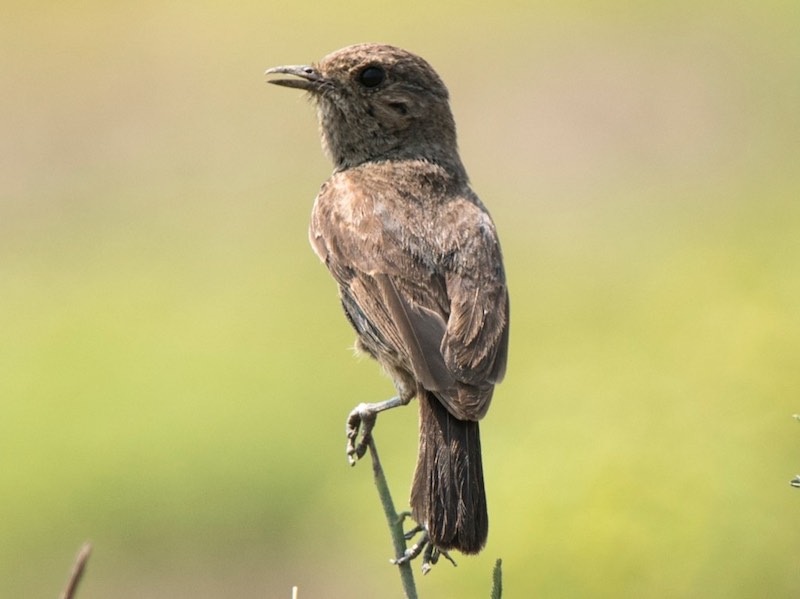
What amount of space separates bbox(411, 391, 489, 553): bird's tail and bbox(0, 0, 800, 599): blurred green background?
2.83 metres

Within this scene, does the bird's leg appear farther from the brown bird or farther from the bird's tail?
the bird's tail

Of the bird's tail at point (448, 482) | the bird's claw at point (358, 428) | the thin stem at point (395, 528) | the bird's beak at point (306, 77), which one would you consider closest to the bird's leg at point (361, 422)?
Answer: the bird's claw at point (358, 428)

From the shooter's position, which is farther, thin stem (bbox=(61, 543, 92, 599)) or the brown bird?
A: the brown bird

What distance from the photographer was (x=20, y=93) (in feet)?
72.7

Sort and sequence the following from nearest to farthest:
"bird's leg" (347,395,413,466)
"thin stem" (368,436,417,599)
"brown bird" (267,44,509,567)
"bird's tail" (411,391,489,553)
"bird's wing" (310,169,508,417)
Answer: "thin stem" (368,436,417,599), "bird's tail" (411,391,489,553), "bird's leg" (347,395,413,466), "brown bird" (267,44,509,567), "bird's wing" (310,169,508,417)

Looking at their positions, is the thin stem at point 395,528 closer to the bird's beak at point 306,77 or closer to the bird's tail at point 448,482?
the bird's tail at point 448,482

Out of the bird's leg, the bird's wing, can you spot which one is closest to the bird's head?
the bird's wing

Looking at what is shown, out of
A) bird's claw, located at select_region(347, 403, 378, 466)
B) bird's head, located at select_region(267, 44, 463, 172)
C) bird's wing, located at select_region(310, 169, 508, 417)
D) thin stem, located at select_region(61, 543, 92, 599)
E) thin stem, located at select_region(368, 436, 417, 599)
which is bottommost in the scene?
thin stem, located at select_region(368, 436, 417, 599)

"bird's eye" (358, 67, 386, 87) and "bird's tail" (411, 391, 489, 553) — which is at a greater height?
"bird's eye" (358, 67, 386, 87)

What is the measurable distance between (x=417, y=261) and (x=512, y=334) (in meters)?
8.61

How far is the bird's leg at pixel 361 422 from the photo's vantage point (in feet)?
17.6

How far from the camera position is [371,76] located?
22.3ft

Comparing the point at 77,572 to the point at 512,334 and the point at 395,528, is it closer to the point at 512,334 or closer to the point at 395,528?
the point at 395,528

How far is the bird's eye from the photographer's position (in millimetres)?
6785
